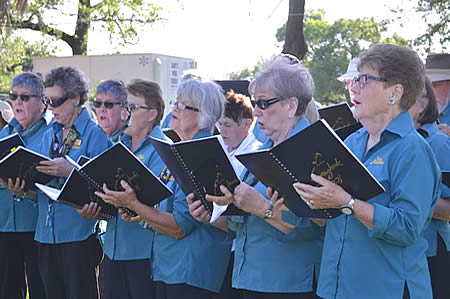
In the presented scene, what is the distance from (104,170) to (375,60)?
1718 mm

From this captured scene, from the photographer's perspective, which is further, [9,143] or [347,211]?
[9,143]

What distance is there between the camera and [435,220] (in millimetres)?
3777

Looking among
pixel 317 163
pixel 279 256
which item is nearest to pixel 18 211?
pixel 279 256

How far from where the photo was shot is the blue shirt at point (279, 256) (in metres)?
3.27

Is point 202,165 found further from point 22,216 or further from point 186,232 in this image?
point 22,216

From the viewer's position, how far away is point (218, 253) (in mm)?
3908

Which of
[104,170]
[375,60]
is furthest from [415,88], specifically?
[104,170]

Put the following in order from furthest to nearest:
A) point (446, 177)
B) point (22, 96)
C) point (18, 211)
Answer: point (22, 96) < point (18, 211) < point (446, 177)

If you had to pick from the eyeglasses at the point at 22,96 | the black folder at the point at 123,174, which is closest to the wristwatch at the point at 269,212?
the black folder at the point at 123,174

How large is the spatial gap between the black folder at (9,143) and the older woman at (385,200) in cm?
289

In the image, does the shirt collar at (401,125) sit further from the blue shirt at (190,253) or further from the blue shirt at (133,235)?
the blue shirt at (133,235)

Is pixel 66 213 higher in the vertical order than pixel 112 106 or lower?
lower

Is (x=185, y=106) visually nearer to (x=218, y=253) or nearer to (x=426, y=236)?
(x=218, y=253)

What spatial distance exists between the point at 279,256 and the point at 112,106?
2205 mm
